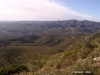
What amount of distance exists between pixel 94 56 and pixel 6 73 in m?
6.86

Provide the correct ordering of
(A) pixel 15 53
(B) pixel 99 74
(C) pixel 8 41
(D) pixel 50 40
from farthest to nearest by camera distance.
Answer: (D) pixel 50 40 → (C) pixel 8 41 → (A) pixel 15 53 → (B) pixel 99 74

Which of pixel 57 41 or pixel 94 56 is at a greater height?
pixel 94 56

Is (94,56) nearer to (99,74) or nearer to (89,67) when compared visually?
(89,67)

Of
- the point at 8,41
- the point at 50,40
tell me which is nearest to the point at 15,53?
the point at 8,41

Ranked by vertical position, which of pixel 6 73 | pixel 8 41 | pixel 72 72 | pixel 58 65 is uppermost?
pixel 72 72

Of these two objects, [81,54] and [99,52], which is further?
[81,54]

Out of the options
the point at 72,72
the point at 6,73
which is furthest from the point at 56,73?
the point at 6,73

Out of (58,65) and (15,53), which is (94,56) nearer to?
(58,65)

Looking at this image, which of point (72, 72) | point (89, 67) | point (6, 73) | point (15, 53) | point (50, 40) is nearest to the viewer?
point (72, 72)

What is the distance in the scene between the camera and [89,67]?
21.8 feet

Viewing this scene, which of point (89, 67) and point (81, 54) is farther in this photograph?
point (81, 54)

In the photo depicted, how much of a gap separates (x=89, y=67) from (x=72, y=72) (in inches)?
35.4

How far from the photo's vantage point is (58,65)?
364 inches

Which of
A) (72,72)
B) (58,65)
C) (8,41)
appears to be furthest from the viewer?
(8,41)
